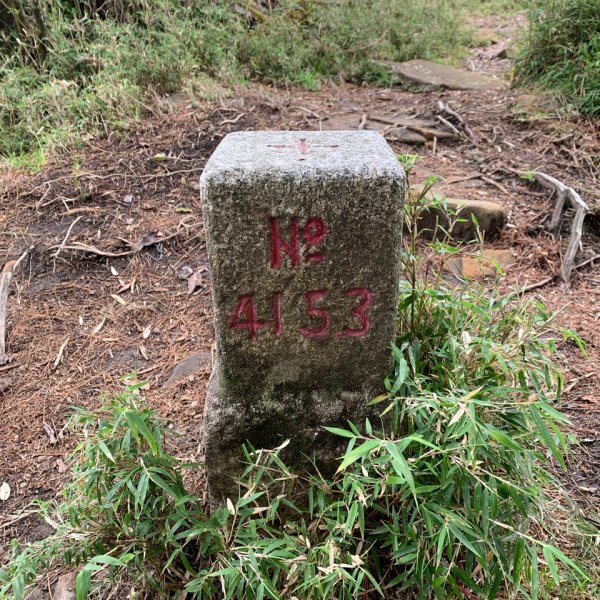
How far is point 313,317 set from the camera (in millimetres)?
1615

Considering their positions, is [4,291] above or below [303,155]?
below

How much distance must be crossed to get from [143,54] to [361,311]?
4.00m

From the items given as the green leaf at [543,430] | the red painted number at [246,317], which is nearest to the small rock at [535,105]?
the green leaf at [543,430]

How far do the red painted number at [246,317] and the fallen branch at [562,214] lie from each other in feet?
7.51

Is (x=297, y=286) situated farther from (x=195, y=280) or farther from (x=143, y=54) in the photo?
(x=143, y=54)

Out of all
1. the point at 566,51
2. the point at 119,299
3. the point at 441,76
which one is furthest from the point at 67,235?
the point at 441,76

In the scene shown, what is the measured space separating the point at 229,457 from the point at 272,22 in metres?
5.56

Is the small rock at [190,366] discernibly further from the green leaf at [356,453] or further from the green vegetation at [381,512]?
the green leaf at [356,453]

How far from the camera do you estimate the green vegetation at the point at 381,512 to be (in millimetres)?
1374

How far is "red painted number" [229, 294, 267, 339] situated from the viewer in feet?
5.16

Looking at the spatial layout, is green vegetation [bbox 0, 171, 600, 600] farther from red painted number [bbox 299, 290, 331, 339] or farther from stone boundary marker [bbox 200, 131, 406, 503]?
red painted number [bbox 299, 290, 331, 339]

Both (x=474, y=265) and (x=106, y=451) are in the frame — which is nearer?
(x=106, y=451)

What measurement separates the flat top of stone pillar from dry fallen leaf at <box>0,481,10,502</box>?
5.40 ft

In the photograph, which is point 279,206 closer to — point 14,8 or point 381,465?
point 381,465
